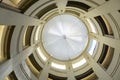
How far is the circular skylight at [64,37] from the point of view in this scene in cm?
1788

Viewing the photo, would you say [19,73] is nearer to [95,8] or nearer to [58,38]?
[95,8]

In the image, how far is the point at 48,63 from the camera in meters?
15.4

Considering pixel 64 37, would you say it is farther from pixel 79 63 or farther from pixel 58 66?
pixel 79 63

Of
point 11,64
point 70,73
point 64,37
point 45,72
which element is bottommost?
point 70,73

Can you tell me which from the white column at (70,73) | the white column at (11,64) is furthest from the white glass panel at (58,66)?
the white column at (11,64)

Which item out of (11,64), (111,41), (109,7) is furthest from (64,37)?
(109,7)

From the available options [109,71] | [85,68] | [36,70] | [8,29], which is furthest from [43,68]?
[8,29]

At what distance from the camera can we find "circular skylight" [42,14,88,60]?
17.9 m

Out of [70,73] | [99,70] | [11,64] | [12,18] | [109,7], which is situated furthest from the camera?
[70,73]

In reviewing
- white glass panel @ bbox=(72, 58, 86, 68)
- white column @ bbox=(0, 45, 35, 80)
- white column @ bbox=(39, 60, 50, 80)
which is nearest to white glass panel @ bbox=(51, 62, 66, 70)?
white glass panel @ bbox=(72, 58, 86, 68)

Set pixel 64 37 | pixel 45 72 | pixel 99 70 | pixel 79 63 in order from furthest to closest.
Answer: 1. pixel 64 37
2. pixel 79 63
3. pixel 45 72
4. pixel 99 70

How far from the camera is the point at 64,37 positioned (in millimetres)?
19812

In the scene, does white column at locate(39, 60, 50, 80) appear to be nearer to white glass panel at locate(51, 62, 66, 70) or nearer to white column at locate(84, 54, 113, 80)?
white glass panel at locate(51, 62, 66, 70)

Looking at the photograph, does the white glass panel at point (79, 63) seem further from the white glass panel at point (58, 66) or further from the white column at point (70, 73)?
the white glass panel at point (58, 66)
